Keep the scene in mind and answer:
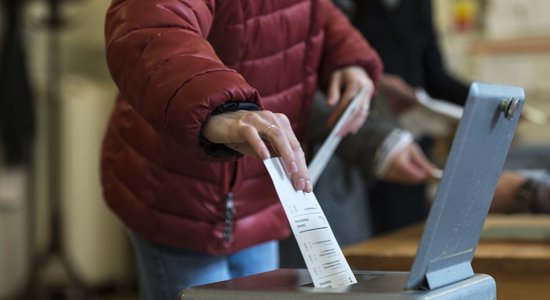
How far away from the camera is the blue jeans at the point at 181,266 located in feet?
4.89

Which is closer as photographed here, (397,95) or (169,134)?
(169,134)

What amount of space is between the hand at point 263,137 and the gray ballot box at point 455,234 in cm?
12

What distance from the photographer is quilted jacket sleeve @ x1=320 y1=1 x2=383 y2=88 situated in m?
1.64

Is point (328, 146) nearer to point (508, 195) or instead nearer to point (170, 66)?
point (170, 66)

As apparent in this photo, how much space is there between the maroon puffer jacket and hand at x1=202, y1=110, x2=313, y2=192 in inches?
5.5

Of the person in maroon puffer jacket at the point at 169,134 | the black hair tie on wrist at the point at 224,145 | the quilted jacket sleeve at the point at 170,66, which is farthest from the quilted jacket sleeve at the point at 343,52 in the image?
the black hair tie on wrist at the point at 224,145

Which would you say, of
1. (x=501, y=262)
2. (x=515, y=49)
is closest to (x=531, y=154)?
(x=515, y=49)

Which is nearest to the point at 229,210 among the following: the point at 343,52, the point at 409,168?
the point at 343,52

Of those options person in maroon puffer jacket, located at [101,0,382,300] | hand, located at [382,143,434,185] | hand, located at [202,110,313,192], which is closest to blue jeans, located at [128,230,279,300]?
person in maroon puffer jacket, located at [101,0,382,300]

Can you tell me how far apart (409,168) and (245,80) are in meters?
0.93

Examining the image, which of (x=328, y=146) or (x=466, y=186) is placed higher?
(x=466, y=186)

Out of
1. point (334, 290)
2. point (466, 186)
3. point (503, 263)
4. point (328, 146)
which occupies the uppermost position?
point (466, 186)

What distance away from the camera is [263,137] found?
103 centimetres

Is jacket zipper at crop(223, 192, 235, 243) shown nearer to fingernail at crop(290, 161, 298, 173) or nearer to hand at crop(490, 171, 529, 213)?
fingernail at crop(290, 161, 298, 173)
